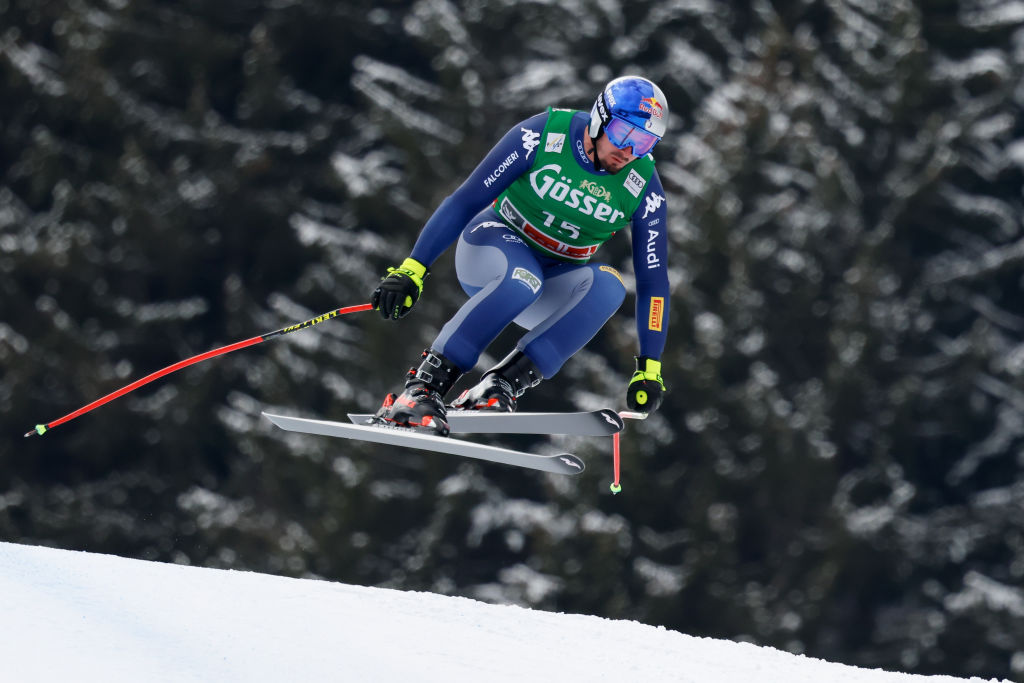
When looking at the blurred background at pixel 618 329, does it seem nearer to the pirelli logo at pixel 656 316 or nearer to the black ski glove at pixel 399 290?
the pirelli logo at pixel 656 316

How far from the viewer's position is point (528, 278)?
616 centimetres

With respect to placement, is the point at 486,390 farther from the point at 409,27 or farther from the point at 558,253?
the point at 409,27

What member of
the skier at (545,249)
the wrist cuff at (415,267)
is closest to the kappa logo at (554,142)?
the skier at (545,249)

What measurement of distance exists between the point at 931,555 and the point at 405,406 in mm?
15440

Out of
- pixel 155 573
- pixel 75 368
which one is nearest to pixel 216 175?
pixel 75 368

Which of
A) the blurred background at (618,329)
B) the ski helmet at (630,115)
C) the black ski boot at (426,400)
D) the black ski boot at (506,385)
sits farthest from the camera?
the blurred background at (618,329)

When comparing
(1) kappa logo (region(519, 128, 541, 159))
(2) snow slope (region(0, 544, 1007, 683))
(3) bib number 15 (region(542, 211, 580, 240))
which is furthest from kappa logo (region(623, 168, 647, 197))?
(2) snow slope (region(0, 544, 1007, 683))

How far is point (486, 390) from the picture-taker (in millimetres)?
6430

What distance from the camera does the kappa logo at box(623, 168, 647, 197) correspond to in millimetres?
6148

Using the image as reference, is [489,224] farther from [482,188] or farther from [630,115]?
[630,115]

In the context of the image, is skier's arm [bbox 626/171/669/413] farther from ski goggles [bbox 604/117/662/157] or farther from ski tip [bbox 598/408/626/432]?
ski goggles [bbox 604/117/662/157]

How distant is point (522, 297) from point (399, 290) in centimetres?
50

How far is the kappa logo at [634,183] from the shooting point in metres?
6.15

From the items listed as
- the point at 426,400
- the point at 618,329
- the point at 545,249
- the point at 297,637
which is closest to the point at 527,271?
the point at 545,249
